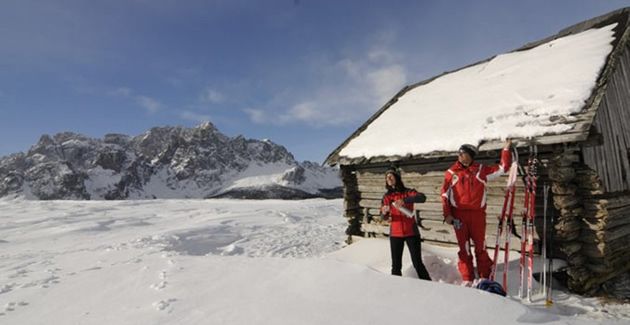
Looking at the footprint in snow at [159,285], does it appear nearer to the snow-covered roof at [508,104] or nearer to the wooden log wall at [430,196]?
the snow-covered roof at [508,104]

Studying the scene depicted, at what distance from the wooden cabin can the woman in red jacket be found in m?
1.88

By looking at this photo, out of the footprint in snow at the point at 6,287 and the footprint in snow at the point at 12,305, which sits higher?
the footprint in snow at the point at 12,305

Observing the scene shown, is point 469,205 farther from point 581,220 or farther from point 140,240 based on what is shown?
point 140,240

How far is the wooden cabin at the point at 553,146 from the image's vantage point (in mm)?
5930

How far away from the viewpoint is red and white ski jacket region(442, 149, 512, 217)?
218 inches

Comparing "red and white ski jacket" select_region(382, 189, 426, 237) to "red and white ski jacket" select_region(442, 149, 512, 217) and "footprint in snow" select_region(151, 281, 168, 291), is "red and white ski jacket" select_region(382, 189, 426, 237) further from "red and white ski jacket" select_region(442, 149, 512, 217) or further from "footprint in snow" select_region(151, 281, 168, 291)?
"footprint in snow" select_region(151, 281, 168, 291)

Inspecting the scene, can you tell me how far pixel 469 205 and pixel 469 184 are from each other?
1.00 ft

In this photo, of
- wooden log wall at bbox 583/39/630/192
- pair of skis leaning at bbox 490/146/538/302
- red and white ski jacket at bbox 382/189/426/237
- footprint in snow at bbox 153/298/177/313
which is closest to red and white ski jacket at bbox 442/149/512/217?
pair of skis leaning at bbox 490/146/538/302

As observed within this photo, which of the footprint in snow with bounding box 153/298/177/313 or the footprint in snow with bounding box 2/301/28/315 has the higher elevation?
the footprint in snow with bounding box 153/298/177/313

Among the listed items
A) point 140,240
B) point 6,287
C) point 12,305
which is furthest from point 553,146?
point 140,240

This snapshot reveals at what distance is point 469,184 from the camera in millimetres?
5574

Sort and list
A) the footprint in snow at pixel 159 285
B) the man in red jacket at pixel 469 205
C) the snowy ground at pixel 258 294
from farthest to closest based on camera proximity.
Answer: the man in red jacket at pixel 469 205, the footprint in snow at pixel 159 285, the snowy ground at pixel 258 294

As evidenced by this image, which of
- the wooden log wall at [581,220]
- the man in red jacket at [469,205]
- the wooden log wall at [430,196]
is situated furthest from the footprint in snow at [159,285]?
the wooden log wall at [581,220]

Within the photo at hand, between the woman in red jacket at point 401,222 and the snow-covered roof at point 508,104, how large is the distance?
1.89 m
